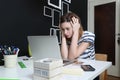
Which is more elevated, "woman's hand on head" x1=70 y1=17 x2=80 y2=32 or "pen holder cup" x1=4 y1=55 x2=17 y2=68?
"woman's hand on head" x1=70 y1=17 x2=80 y2=32

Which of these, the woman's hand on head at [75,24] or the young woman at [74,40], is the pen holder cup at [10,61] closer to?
the young woman at [74,40]

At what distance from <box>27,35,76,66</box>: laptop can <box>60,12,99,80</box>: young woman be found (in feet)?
0.78

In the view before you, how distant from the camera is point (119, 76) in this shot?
358 cm

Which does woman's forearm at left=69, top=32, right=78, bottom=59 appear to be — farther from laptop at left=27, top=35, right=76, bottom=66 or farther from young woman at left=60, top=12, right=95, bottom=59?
laptop at left=27, top=35, right=76, bottom=66

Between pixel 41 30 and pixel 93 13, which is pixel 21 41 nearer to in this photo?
pixel 41 30

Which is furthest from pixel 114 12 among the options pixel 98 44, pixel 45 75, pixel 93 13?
pixel 45 75

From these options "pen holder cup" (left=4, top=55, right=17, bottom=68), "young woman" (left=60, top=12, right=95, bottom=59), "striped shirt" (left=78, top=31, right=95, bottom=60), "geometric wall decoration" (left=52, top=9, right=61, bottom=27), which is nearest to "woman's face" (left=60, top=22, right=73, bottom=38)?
"young woman" (left=60, top=12, right=95, bottom=59)

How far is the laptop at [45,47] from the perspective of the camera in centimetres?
109

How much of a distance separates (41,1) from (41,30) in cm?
43

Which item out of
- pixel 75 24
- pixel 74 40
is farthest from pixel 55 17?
pixel 74 40

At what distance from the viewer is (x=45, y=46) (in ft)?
3.88

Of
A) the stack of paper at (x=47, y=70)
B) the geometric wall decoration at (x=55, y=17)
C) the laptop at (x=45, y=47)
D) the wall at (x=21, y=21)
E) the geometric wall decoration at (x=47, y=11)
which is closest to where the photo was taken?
the stack of paper at (x=47, y=70)

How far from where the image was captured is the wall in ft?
5.78

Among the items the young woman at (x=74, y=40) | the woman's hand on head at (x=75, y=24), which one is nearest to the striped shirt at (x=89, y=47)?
the young woman at (x=74, y=40)
